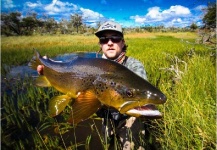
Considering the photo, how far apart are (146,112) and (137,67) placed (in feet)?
4.23

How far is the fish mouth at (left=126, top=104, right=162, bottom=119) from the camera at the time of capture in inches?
62.7

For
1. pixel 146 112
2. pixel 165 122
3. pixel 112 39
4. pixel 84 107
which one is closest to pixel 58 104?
pixel 84 107

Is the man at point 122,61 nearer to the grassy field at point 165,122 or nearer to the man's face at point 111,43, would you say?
the man's face at point 111,43

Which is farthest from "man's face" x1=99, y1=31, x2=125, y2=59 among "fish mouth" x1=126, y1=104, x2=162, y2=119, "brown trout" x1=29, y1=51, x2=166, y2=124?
"fish mouth" x1=126, y1=104, x2=162, y2=119

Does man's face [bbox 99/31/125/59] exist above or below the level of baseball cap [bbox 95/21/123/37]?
below

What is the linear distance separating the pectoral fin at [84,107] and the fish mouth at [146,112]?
30cm

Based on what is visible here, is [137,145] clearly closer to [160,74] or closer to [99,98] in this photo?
[99,98]

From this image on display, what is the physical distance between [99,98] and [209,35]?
19.5ft

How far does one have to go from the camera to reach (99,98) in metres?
1.84

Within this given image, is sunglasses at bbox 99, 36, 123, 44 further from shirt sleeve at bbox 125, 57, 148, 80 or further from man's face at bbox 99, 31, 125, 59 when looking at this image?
shirt sleeve at bbox 125, 57, 148, 80

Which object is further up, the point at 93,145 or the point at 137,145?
the point at 137,145

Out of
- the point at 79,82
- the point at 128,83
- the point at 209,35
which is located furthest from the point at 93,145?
the point at 209,35

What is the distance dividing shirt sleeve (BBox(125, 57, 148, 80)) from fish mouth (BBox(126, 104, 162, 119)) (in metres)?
1.01

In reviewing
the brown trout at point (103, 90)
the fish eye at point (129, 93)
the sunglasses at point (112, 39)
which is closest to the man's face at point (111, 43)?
the sunglasses at point (112, 39)
